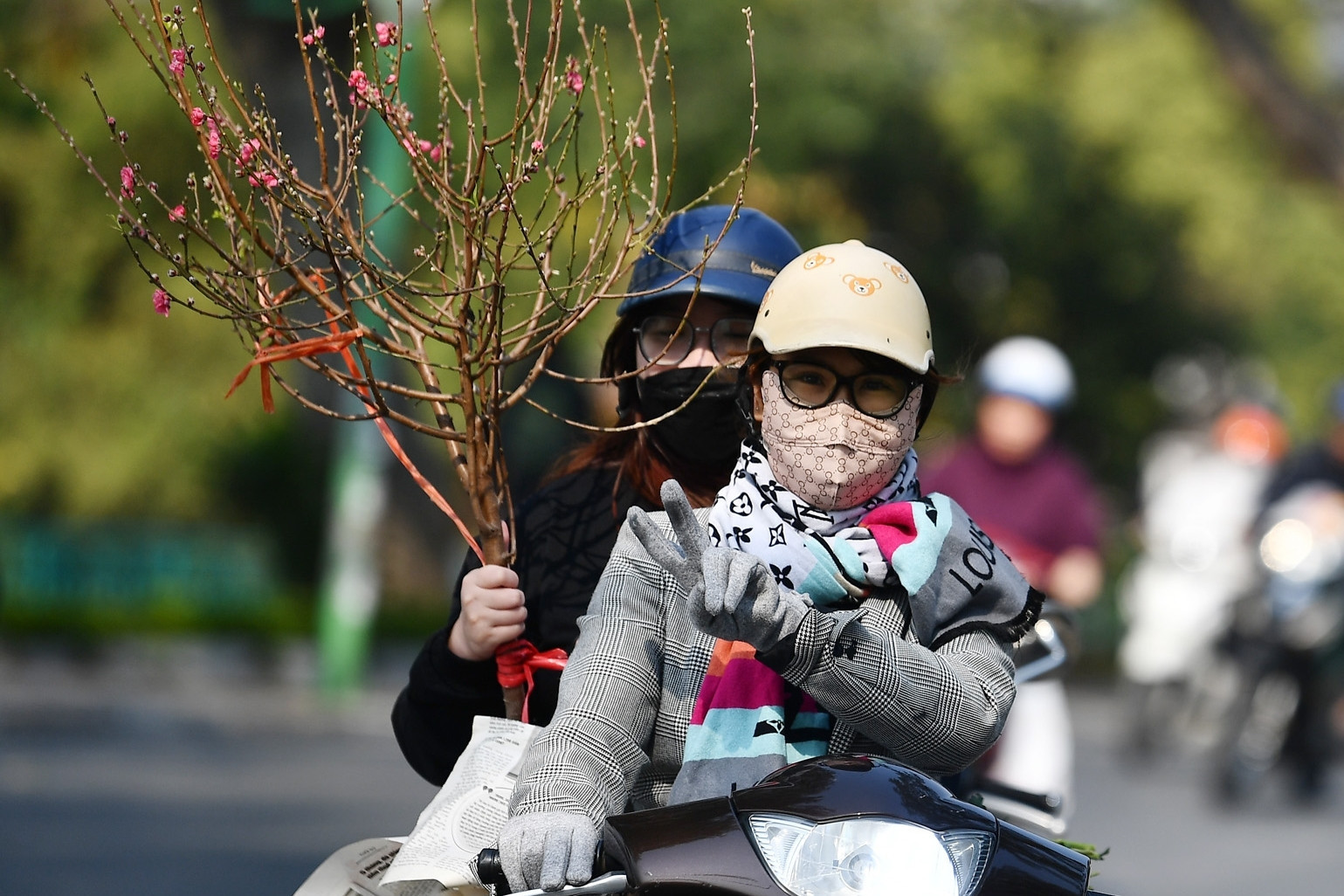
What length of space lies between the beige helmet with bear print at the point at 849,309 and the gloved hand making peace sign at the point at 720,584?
1.62 feet

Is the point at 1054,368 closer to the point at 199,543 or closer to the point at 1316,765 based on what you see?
the point at 1316,765

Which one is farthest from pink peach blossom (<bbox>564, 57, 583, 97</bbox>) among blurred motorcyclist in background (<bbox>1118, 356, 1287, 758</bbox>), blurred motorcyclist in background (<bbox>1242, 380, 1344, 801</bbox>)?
blurred motorcyclist in background (<bbox>1118, 356, 1287, 758</bbox>)

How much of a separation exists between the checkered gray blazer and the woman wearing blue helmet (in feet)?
1.68

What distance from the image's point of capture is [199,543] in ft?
83.5

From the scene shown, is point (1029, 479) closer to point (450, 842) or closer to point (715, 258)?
point (715, 258)

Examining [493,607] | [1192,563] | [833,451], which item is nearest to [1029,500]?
[493,607]

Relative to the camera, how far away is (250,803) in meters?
9.91

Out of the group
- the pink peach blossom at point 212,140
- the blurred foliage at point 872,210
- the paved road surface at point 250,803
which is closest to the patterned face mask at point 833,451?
the pink peach blossom at point 212,140

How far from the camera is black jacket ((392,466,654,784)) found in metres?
3.41

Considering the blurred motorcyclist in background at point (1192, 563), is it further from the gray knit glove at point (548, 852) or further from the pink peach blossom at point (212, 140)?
the gray knit glove at point (548, 852)

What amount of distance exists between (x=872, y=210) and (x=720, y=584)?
2162cm

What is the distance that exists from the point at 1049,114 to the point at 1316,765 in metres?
15.3

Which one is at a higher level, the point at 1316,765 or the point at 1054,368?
the point at 1054,368

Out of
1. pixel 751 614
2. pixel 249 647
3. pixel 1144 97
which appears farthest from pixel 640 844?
pixel 1144 97
